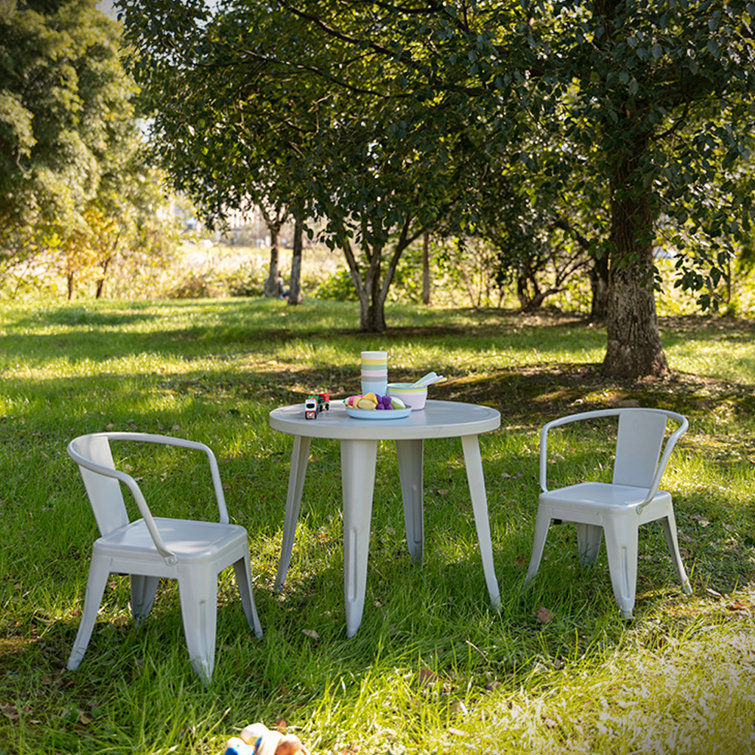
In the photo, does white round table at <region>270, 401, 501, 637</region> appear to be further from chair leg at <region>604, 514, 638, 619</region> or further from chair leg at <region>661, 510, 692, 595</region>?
chair leg at <region>661, 510, 692, 595</region>

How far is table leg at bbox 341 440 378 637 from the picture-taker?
3.04 m

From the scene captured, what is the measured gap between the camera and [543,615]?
10.7 ft

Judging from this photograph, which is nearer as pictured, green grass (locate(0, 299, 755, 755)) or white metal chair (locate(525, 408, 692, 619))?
green grass (locate(0, 299, 755, 755))

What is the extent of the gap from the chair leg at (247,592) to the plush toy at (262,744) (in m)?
0.85

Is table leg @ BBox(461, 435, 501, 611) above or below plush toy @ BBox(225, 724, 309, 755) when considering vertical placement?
above

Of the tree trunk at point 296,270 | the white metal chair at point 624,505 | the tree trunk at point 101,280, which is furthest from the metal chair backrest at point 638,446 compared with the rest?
the tree trunk at point 101,280

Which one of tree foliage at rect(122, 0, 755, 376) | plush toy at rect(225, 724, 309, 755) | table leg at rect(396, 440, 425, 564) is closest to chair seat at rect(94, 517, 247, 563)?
plush toy at rect(225, 724, 309, 755)

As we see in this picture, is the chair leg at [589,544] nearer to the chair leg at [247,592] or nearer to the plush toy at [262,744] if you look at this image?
the chair leg at [247,592]

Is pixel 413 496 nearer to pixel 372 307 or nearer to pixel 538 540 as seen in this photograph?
pixel 538 540

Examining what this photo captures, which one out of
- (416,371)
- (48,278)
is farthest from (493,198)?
(48,278)

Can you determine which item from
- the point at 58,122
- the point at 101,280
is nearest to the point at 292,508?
the point at 58,122

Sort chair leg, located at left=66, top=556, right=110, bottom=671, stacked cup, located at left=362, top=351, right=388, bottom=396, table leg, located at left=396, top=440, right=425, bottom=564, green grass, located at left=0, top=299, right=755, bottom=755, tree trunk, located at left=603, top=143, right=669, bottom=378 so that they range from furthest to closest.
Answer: tree trunk, located at left=603, top=143, right=669, bottom=378
table leg, located at left=396, top=440, right=425, bottom=564
stacked cup, located at left=362, top=351, right=388, bottom=396
chair leg, located at left=66, top=556, right=110, bottom=671
green grass, located at left=0, top=299, right=755, bottom=755

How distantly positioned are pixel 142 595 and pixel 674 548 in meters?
2.36

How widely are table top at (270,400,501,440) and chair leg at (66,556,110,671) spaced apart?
2.71 ft
